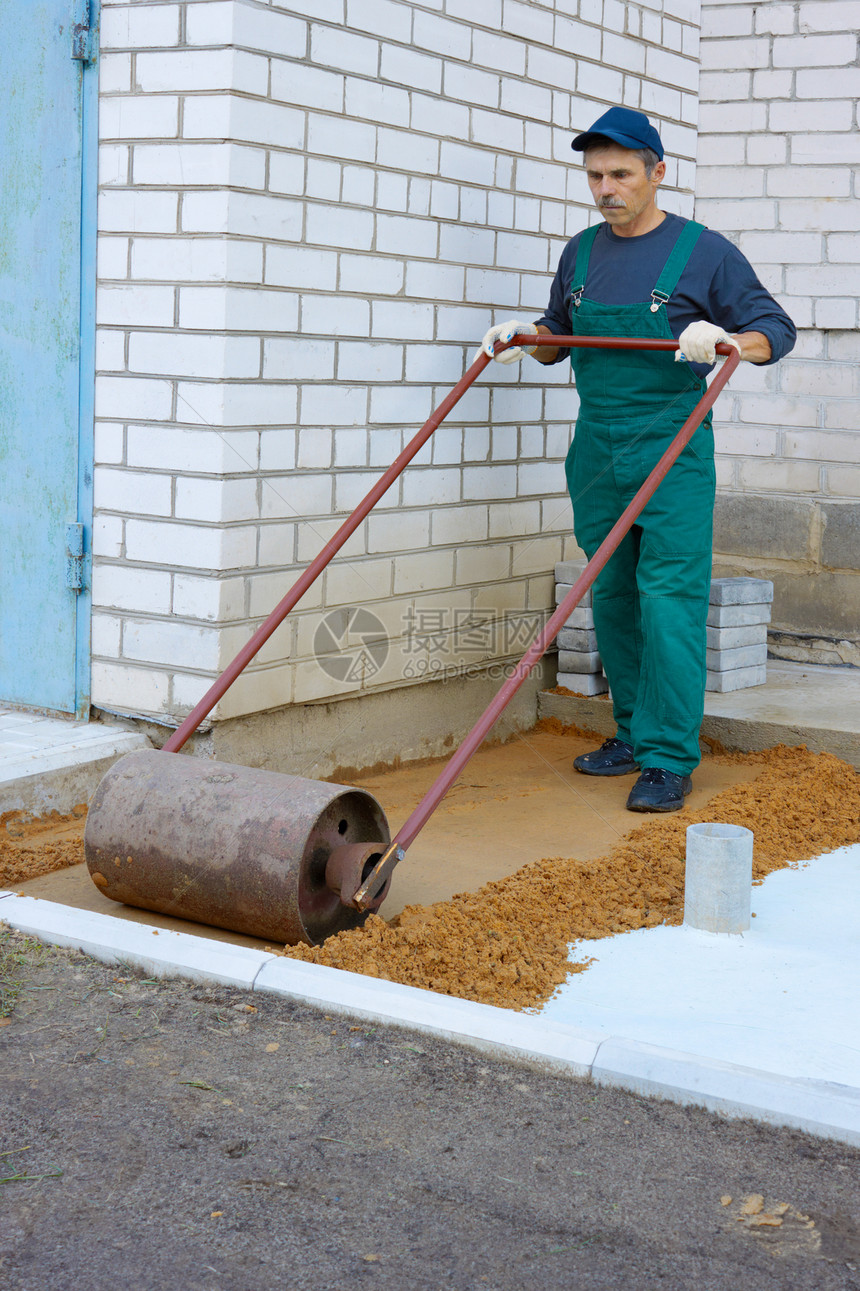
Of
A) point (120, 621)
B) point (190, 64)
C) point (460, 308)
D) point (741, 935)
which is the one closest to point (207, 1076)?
point (741, 935)

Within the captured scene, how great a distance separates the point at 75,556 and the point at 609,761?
2145 mm

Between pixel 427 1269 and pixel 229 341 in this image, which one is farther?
pixel 229 341

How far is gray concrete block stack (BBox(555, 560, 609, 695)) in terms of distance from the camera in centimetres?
593

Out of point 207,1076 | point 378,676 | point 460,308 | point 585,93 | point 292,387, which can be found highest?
point 585,93

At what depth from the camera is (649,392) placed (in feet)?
15.2

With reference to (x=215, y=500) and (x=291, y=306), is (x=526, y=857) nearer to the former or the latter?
(x=215, y=500)

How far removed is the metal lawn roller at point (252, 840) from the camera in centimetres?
325

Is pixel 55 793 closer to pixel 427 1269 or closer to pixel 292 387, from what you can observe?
pixel 292 387

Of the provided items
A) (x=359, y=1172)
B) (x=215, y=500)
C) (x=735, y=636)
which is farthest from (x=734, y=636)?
(x=359, y=1172)

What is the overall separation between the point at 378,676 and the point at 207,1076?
100 inches

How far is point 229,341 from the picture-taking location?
423 cm

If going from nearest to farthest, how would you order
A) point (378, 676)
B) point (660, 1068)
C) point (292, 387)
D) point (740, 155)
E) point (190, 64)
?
point (660, 1068) < point (190, 64) < point (292, 387) < point (378, 676) < point (740, 155)

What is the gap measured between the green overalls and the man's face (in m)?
0.19

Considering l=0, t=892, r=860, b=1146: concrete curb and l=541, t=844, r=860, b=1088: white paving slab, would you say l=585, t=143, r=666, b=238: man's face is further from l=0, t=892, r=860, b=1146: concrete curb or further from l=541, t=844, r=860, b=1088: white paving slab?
l=0, t=892, r=860, b=1146: concrete curb
